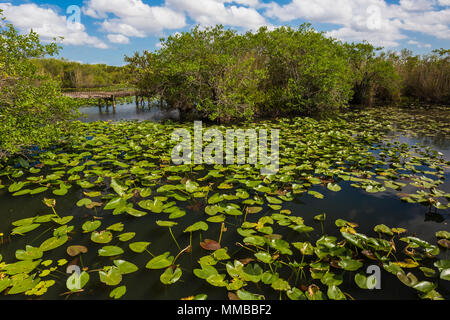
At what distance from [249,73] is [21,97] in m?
7.60

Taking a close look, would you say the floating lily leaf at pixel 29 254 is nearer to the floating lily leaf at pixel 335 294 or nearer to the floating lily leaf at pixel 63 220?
the floating lily leaf at pixel 63 220

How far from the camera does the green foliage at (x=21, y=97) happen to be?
3932mm

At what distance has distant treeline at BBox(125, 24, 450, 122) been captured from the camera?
9.01m

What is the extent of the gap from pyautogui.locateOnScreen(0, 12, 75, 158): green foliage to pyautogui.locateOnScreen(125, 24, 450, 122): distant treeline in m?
4.46

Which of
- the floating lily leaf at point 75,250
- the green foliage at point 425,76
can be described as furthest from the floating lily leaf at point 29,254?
the green foliage at point 425,76

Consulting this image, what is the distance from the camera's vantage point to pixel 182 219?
9.20 feet

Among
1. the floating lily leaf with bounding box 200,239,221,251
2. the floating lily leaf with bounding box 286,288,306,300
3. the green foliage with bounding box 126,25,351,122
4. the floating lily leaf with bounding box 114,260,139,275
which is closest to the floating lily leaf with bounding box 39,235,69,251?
the floating lily leaf with bounding box 114,260,139,275

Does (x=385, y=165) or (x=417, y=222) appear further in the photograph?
(x=385, y=165)

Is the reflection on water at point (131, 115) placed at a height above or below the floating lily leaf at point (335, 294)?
above

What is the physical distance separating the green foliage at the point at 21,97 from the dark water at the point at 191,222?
1.20 m

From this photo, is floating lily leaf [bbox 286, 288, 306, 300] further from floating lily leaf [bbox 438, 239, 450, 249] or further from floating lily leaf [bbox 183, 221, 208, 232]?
floating lily leaf [bbox 438, 239, 450, 249]

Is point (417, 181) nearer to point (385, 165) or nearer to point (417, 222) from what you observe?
point (385, 165)
